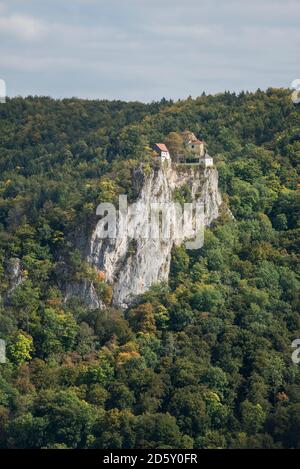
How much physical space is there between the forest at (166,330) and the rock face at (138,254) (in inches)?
22.9

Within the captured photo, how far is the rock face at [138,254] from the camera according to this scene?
79.4 meters

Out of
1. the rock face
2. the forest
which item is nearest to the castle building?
the rock face

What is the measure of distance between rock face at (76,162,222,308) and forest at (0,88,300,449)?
581mm

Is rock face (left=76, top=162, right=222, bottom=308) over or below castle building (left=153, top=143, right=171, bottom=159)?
below

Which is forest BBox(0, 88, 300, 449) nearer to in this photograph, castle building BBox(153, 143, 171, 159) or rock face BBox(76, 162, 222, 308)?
rock face BBox(76, 162, 222, 308)

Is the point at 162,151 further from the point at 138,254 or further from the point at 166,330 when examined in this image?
the point at 166,330

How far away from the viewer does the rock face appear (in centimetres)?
7944

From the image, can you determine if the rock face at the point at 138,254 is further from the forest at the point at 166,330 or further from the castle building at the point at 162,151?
the castle building at the point at 162,151

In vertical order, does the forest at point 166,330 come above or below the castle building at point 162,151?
below

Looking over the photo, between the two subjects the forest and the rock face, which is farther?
the rock face

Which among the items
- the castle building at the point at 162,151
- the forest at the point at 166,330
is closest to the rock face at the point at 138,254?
the forest at the point at 166,330

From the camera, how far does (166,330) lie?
3068 inches

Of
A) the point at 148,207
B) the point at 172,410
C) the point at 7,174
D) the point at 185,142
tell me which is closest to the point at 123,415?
the point at 172,410

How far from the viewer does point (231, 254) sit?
83312 mm
